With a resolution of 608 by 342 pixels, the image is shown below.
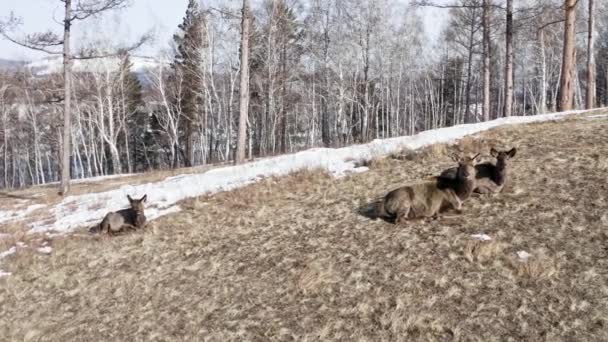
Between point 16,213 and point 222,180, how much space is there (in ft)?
22.8

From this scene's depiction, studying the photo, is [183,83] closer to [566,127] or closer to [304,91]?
[304,91]

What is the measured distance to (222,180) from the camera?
13203 mm

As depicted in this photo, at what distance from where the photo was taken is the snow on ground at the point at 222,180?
11.6 m

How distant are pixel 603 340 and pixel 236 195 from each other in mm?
8084

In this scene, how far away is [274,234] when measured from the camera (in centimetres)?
826

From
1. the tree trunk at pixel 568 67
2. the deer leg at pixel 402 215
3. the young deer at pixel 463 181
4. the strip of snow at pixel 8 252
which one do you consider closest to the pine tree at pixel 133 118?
the strip of snow at pixel 8 252

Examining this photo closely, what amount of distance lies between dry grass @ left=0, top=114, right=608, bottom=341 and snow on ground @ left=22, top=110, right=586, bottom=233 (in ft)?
5.91

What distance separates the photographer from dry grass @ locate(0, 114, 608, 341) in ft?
16.8

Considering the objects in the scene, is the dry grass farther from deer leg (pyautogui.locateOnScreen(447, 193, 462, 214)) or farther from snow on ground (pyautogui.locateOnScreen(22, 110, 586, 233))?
snow on ground (pyautogui.locateOnScreen(22, 110, 586, 233))

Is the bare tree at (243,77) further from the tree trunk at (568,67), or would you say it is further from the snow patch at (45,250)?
the tree trunk at (568,67)

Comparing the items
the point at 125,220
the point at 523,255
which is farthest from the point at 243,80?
the point at 523,255

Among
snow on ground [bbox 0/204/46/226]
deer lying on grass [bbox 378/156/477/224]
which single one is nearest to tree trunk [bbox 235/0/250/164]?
snow on ground [bbox 0/204/46/226]

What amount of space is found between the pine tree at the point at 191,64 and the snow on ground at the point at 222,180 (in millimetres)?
23667

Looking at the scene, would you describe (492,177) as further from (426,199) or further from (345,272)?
(345,272)
